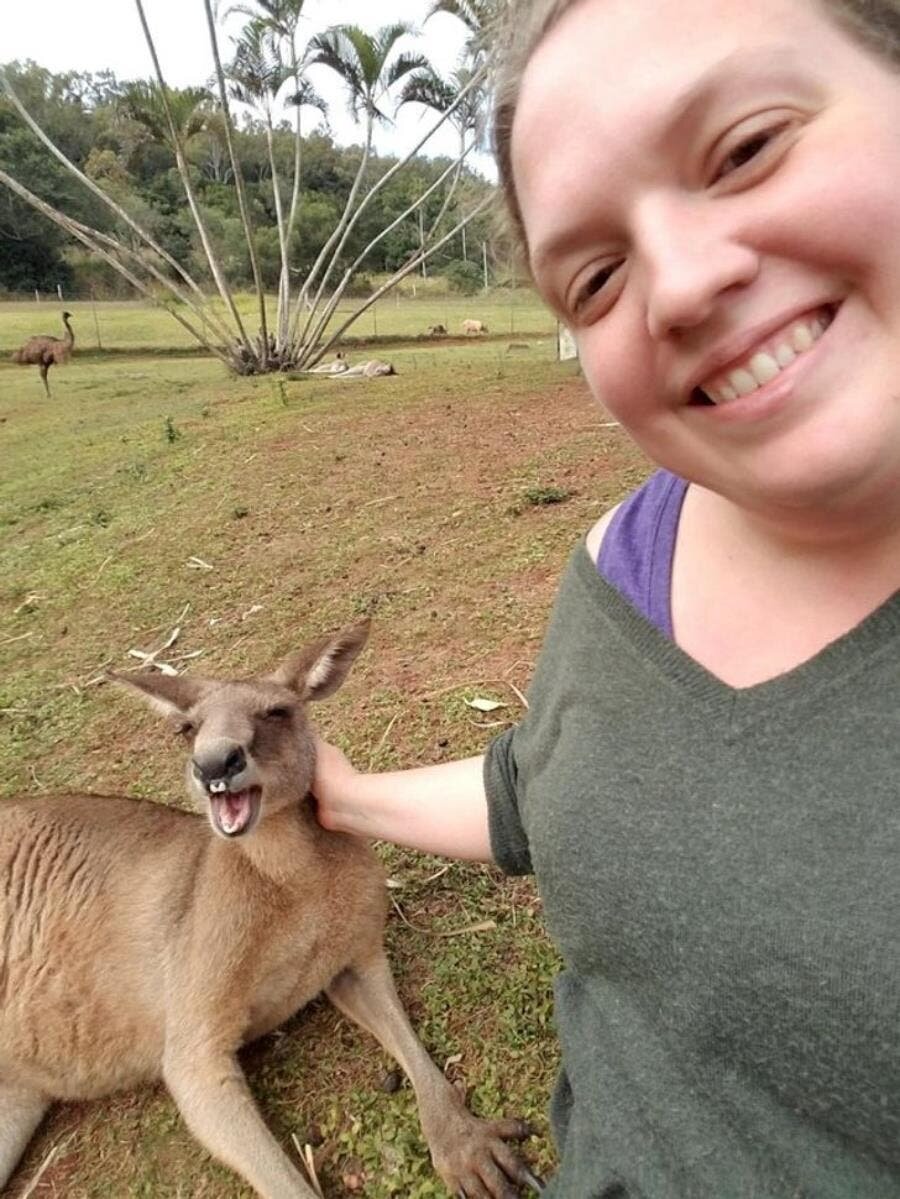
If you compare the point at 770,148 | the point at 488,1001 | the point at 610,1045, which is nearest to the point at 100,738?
the point at 488,1001

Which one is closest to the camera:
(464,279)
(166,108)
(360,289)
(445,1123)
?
(445,1123)

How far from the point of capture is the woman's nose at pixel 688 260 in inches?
29.9

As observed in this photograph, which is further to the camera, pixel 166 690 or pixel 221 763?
pixel 166 690

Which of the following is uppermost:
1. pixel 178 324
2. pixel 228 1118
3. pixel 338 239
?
pixel 178 324

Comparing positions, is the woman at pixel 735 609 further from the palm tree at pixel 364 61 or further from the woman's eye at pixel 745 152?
the palm tree at pixel 364 61

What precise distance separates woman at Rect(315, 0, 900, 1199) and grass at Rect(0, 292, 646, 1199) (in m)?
0.83

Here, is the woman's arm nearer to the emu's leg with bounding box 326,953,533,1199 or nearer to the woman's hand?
the woman's hand

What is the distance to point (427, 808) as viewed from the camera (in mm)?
1503

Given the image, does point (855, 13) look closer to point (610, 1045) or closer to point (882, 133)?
point (882, 133)

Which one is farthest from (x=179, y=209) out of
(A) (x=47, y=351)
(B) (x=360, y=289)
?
(A) (x=47, y=351)

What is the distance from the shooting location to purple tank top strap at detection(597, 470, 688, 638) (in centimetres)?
111

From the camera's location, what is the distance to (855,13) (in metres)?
0.77

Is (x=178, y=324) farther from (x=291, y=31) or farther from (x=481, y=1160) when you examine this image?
(x=481, y=1160)

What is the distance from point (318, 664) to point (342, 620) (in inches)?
60.0
